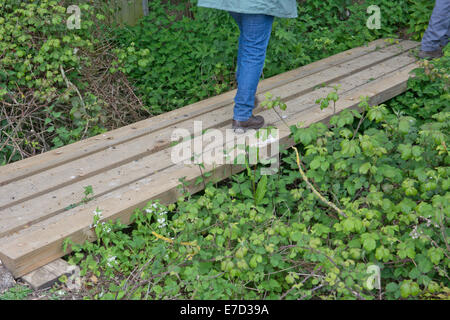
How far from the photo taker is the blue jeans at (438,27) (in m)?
5.17

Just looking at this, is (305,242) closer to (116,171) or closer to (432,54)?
(116,171)

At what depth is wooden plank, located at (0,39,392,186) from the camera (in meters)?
3.26

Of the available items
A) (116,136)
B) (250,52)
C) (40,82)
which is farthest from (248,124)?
(40,82)

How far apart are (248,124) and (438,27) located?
2.89 metres

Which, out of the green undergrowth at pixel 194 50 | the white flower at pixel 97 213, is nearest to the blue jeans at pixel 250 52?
the white flower at pixel 97 213

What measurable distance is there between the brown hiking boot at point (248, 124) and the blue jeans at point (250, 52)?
62mm

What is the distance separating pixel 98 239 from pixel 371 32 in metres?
5.02

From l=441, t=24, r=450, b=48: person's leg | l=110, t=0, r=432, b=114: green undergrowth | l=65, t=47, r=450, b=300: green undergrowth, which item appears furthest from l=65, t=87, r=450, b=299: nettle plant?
l=441, t=24, r=450, b=48: person's leg

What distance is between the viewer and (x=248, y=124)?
368 cm

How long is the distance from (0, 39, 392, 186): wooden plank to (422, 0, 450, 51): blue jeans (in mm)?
1203

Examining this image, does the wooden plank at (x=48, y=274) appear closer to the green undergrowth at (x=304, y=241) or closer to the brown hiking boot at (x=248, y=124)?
the green undergrowth at (x=304, y=241)

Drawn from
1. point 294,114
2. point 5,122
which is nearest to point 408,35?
point 294,114

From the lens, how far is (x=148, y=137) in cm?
368

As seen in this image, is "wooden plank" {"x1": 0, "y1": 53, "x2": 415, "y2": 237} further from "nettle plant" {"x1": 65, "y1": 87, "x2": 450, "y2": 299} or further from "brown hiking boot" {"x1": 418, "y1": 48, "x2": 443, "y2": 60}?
"brown hiking boot" {"x1": 418, "y1": 48, "x2": 443, "y2": 60}
